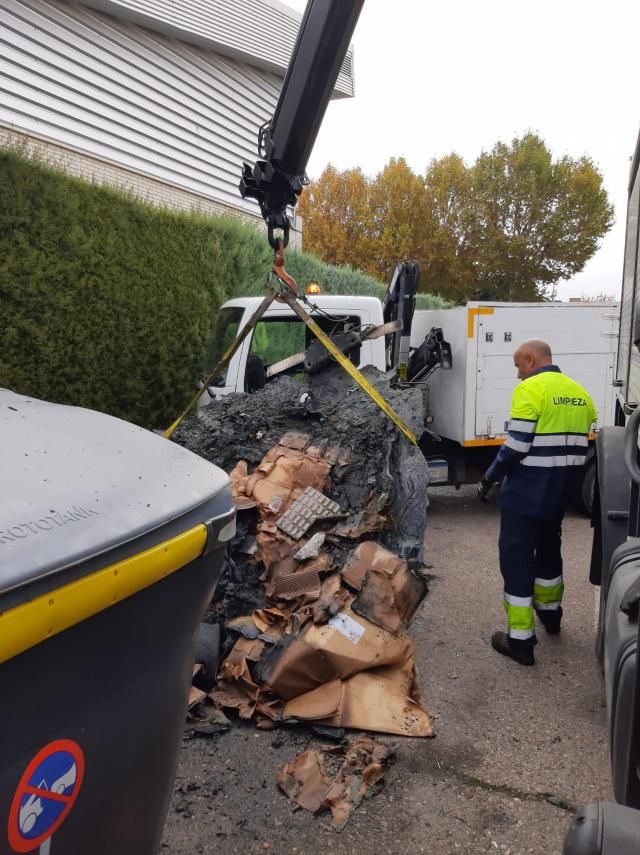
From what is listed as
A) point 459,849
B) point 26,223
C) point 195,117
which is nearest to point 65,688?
point 459,849

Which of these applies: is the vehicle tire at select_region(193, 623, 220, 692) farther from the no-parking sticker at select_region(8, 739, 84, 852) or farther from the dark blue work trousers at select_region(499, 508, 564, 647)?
the no-parking sticker at select_region(8, 739, 84, 852)

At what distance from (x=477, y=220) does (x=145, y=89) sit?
21418 mm

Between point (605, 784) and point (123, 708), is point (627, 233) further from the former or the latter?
point (123, 708)

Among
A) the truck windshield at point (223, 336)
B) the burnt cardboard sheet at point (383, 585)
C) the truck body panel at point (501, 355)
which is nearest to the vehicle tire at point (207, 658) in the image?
the burnt cardboard sheet at point (383, 585)

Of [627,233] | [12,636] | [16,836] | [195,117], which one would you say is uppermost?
[195,117]

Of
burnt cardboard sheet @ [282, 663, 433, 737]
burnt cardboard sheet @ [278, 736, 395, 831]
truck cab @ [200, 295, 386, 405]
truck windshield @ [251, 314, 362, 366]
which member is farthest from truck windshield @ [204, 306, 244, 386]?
→ burnt cardboard sheet @ [278, 736, 395, 831]

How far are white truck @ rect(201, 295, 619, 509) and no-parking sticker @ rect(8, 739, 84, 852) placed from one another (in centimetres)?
477

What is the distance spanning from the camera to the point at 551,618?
165 inches

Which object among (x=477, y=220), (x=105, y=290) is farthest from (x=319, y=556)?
(x=477, y=220)

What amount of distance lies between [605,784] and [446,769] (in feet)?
2.12

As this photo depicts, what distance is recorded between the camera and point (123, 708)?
1511 mm

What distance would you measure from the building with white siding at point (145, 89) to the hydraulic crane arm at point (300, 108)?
13.2 feet

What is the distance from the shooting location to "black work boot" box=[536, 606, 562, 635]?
418 centimetres

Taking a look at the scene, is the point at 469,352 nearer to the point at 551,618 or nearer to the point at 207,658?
the point at 551,618
